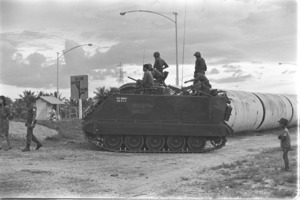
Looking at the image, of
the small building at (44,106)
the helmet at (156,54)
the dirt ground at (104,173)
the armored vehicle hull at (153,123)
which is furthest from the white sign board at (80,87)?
the armored vehicle hull at (153,123)

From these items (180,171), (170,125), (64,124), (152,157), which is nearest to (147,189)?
(180,171)

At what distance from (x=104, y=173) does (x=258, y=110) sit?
14.9m

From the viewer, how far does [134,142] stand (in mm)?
14703

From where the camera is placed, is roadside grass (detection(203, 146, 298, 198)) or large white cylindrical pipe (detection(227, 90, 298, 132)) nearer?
roadside grass (detection(203, 146, 298, 198))

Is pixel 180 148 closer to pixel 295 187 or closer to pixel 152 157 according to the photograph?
pixel 152 157

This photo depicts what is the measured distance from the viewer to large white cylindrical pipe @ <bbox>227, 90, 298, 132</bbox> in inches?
828

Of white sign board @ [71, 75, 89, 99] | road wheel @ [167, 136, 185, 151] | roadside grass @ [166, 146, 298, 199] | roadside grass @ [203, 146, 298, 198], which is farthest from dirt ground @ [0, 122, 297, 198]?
white sign board @ [71, 75, 89, 99]

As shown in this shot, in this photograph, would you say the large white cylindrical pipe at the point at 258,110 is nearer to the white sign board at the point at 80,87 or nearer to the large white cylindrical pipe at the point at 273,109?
the large white cylindrical pipe at the point at 273,109

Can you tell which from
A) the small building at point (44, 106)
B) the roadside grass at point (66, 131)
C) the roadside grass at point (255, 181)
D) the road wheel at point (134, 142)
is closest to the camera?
the roadside grass at point (255, 181)

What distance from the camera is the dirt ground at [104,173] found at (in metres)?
7.94

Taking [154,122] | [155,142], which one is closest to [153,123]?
[154,122]

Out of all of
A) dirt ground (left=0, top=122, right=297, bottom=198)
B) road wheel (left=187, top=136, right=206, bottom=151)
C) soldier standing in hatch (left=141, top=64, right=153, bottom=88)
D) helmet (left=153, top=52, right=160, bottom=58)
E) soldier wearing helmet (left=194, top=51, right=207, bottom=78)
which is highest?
helmet (left=153, top=52, right=160, bottom=58)

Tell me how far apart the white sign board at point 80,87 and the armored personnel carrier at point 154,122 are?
54.0 ft

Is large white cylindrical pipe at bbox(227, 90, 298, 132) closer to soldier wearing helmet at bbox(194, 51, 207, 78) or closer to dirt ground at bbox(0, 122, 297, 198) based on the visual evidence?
soldier wearing helmet at bbox(194, 51, 207, 78)
